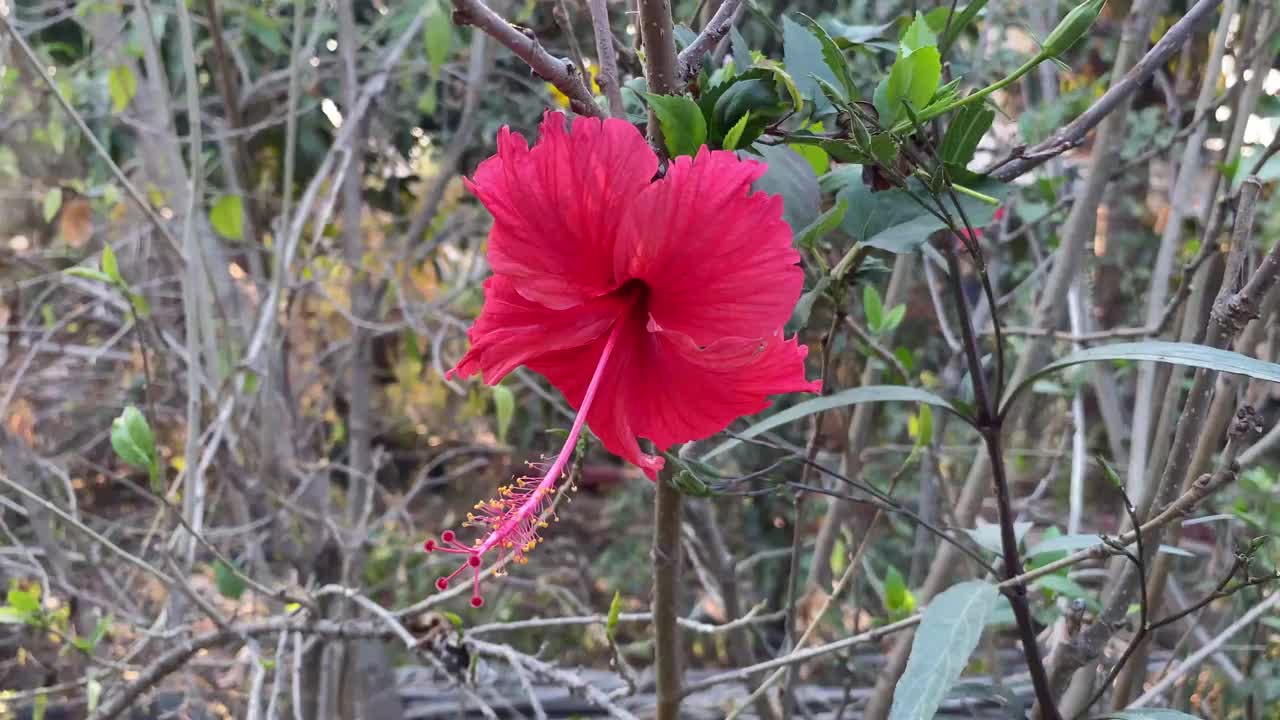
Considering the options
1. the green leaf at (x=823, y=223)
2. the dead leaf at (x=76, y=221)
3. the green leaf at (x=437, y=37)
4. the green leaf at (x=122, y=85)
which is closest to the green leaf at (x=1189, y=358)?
the green leaf at (x=823, y=223)

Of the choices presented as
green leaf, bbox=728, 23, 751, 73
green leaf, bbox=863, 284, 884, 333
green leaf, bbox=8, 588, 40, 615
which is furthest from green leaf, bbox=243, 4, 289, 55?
green leaf, bbox=728, 23, 751, 73

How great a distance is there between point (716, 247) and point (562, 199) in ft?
0.25

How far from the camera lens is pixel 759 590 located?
2885 mm

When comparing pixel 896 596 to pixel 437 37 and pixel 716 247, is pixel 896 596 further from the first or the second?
pixel 437 37

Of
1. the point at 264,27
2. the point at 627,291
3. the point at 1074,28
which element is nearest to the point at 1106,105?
the point at 1074,28

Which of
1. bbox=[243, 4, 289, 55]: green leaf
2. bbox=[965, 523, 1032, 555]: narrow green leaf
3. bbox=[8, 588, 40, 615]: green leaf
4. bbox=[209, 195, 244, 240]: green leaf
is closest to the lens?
bbox=[965, 523, 1032, 555]: narrow green leaf

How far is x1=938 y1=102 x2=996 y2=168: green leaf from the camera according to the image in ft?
1.62

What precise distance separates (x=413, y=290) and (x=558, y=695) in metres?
0.99

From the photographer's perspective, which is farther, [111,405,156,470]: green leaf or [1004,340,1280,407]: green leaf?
[111,405,156,470]: green leaf

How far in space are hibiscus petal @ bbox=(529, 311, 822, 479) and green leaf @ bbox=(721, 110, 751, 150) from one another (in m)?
0.10

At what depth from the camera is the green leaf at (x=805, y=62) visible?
525 millimetres

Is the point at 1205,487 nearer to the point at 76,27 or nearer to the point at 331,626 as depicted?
the point at 331,626

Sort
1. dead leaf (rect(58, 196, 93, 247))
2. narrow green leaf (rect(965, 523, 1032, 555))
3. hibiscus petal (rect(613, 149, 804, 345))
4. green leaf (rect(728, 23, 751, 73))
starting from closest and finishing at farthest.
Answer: hibiscus petal (rect(613, 149, 804, 345))
green leaf (rect(728, 23, 751, 73))
narrow green leaf (rect(965, 523, 1032, 555))
dead leaf (rect(58, 196, 93, 247))

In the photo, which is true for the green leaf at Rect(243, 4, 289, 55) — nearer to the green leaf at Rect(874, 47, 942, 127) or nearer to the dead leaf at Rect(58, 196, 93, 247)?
the dead leaf at Rect(58, 196, 93, 247)
